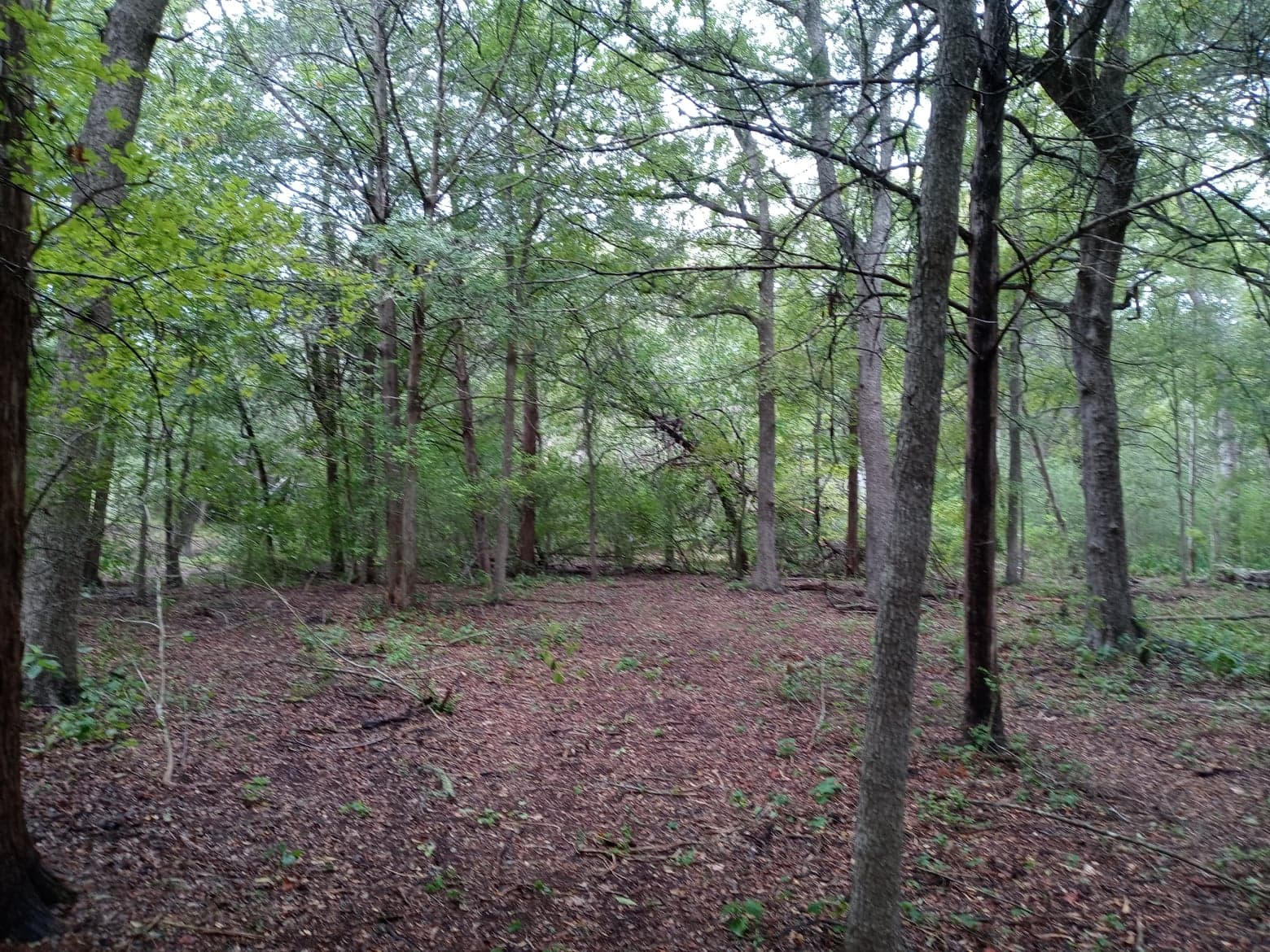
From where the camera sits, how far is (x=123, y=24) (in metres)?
5.82

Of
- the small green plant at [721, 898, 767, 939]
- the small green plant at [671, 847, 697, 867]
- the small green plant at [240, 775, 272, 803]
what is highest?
the small green plant at [240, 775, 272, 803]

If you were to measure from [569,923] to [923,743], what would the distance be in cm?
342

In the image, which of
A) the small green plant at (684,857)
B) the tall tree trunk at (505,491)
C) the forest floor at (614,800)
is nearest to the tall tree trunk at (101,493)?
the forest floor at (614,800)

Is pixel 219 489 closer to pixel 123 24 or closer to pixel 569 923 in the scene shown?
pixel 123 24

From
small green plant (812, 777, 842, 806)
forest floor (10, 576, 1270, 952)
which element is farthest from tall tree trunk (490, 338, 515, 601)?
small green plant (812, 777, 842, 806)

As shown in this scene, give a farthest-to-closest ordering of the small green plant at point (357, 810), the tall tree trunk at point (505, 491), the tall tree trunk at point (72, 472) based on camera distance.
Result: the tall tree trunk at point (505, 491) → the tall tree trunk at point (72, 472) → the small green plant at point (357, 810)

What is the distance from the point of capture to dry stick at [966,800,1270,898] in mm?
3982

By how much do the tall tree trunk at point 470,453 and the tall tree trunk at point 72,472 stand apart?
5.00 m

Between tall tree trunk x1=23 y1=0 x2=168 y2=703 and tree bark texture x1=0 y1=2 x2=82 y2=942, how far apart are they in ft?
9.04

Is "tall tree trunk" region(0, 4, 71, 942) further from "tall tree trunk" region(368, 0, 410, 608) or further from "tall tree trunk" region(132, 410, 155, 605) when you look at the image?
"tall tree trunk" region(368, 0, 410, 608)

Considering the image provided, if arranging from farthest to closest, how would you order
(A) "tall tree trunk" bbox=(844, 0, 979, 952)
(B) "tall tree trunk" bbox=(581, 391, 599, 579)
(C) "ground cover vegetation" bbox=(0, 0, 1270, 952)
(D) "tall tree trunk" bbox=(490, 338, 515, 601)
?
(B) "tall tree trunk" bbox=(581, 391, 599, 579), (D) "tall tree trunk" bbox=(490, 338, 515, 601), (C) "ground cover vegetation" bbox=(0, 0, 1270, 952), (A) "tall tree trunk" bbox=(844, 0, 979, 952)

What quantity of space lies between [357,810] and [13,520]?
2.66m

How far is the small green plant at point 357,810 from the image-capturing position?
15.2ft

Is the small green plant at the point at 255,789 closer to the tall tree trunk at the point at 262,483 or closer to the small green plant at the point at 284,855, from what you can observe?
the small green plant at the point at 284,855
